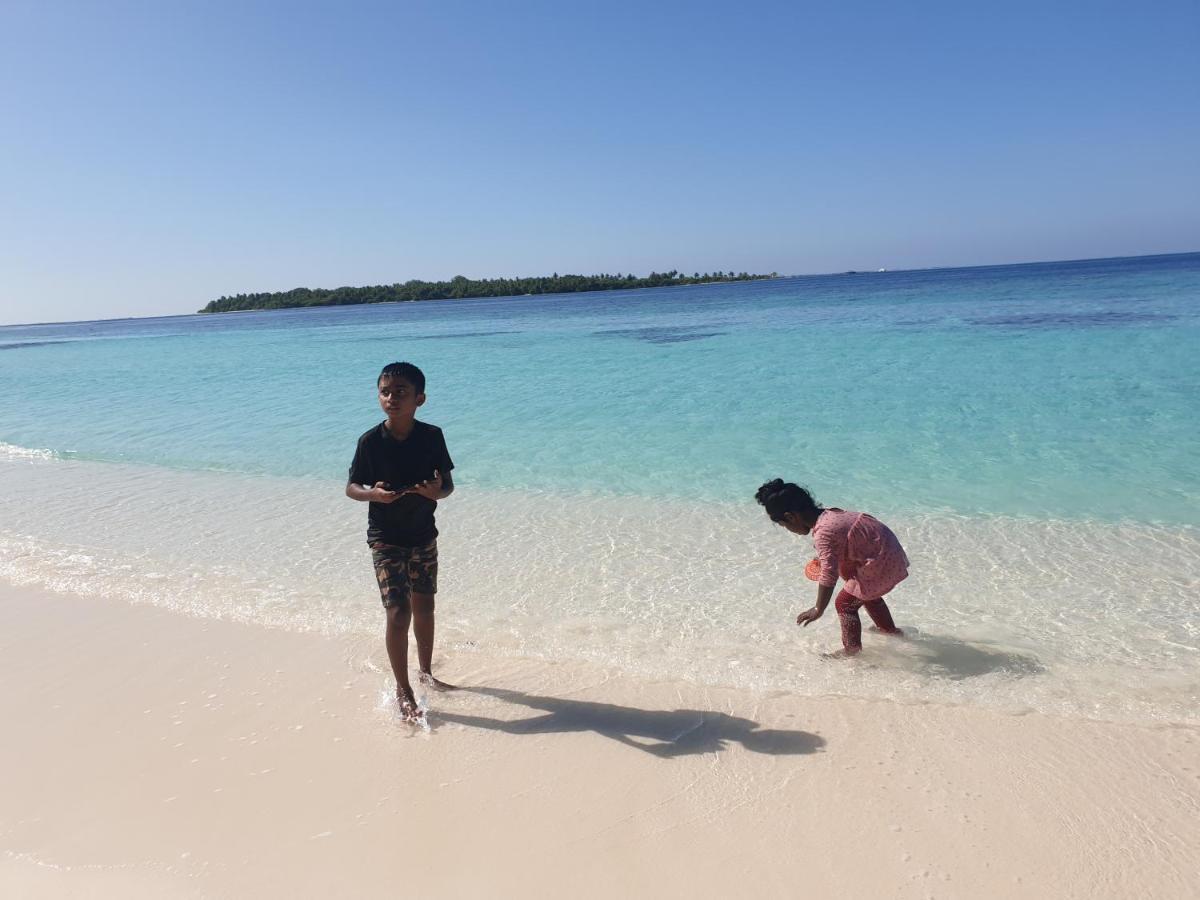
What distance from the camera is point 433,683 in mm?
3961

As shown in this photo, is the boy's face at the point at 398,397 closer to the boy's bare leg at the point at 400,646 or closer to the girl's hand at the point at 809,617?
the boy's bare leg at the point at 400,646

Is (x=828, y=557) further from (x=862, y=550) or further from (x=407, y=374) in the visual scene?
(x=407, y=374)

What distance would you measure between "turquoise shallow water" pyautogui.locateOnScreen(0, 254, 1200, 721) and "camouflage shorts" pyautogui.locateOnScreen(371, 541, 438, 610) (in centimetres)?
93

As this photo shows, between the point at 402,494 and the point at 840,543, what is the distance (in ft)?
7.24

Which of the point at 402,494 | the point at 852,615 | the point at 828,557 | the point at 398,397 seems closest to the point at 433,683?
the point at 402,494

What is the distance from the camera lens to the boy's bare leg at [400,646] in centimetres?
364

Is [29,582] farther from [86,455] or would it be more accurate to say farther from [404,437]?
[86,455]

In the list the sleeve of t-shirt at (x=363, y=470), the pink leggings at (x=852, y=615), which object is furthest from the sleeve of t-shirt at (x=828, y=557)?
the sleeve of t-shirt at (x=363, y=470)

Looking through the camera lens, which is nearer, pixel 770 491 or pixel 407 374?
pixel 407 374

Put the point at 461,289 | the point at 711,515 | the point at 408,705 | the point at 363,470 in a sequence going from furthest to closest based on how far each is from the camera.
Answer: the point at 461,289, the point at 711,515, the point at 408,705, the point at 363,470

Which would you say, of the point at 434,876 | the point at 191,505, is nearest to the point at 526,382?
the point at 191,505

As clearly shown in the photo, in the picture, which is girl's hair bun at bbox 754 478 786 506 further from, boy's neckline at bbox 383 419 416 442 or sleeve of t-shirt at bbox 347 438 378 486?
sleeve of t-shirt at bbox 347 438 378 486

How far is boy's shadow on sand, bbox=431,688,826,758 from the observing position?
3293 millimetres

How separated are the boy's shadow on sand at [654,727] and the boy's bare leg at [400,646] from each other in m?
0.17
